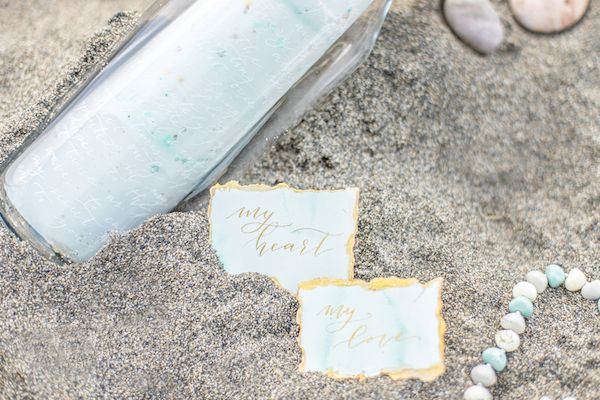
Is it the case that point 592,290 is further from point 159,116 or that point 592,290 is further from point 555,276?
point 159,116

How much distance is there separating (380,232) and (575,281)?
0.98 feet

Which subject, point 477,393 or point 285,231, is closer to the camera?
point 477,393

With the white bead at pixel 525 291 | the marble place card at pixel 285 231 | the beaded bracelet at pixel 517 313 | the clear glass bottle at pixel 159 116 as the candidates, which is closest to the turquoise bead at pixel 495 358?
the beaded bracelet at pixel 517 313

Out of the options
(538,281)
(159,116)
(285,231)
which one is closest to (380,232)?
(285,231)

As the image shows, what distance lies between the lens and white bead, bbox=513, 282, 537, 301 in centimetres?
99

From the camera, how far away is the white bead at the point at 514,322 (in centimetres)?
95

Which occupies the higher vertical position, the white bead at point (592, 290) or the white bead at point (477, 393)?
the white bead at point (477, 393)

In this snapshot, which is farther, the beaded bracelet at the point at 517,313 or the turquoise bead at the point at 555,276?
the turquoise bead at the point at 555,276

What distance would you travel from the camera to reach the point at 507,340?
93 centimetres

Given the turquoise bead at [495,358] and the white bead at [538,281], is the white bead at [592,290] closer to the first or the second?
the white bead at [538,281]

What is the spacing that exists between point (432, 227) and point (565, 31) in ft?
1.56

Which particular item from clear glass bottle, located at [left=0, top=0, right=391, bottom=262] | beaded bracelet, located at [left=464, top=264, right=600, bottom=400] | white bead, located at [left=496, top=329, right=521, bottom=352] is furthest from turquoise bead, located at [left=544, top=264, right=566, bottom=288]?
clear glass bottle, located at [left=0, top=0, right=391, bottom=262]

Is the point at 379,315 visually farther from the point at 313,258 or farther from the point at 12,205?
the point at 12,205

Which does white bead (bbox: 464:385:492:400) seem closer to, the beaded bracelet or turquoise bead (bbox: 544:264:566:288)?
the beaded bracelet
